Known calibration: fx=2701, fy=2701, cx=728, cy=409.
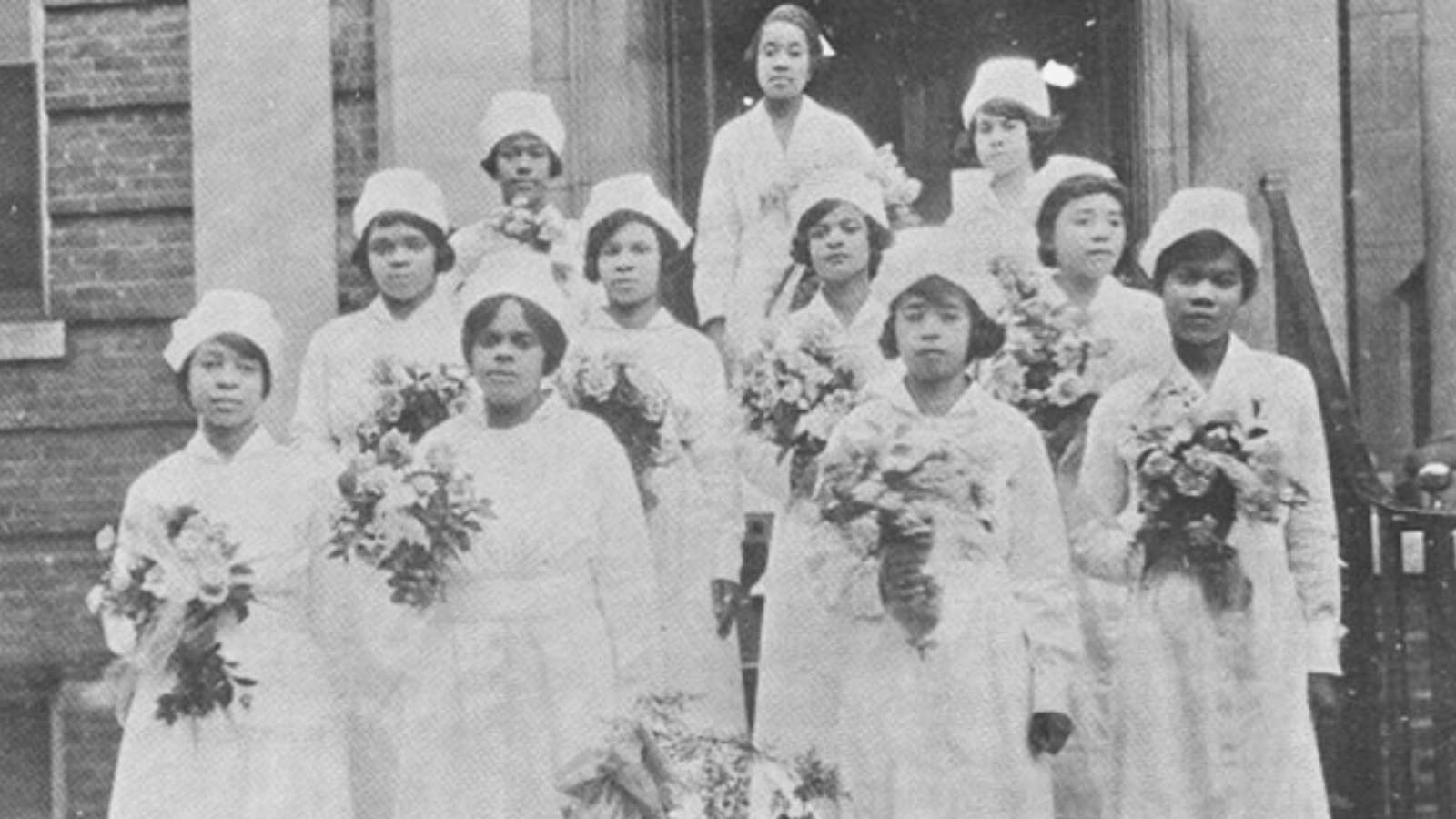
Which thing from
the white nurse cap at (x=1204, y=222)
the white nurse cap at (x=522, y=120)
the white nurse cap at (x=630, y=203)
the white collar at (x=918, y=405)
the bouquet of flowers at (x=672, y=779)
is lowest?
the bouquet of flowers at (x=672, y=779)

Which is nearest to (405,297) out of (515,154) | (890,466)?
(515,154)

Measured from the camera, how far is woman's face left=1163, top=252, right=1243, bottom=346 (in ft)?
23.5

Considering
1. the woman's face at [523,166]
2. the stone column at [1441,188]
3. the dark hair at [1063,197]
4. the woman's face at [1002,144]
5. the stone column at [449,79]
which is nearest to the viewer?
the dark hair at [1063,197]

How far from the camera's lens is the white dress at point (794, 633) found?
7699 mm

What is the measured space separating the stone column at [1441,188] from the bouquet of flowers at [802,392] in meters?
3.29

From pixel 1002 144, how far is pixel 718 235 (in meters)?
1.18

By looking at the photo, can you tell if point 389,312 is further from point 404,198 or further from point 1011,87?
point 1011,87

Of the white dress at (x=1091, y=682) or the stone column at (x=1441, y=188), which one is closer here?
the white dress at (x=1091, y=682)

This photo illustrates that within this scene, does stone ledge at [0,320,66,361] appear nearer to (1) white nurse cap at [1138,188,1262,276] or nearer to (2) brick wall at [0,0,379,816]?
(2) brick wall at [0,0,379,816]

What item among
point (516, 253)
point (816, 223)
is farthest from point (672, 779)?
point (516, 253)

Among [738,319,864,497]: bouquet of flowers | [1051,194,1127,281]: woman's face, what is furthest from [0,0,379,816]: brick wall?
[1051,194,1127,281]: woman's face

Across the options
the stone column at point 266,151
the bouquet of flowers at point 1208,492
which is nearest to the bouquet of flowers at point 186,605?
the bouquet of flowers at point 1208,492

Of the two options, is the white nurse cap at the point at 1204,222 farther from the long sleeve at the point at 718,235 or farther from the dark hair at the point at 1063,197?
the long sleeve at the point at 718,235

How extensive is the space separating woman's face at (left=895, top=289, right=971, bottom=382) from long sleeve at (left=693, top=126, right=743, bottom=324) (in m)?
2.29
